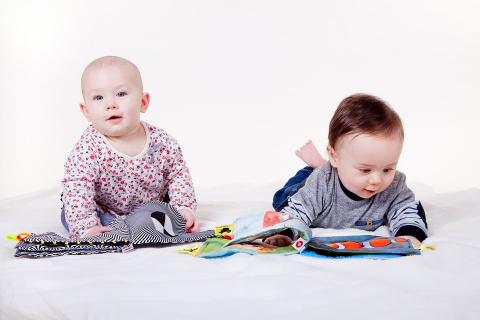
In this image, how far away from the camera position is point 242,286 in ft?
5.49

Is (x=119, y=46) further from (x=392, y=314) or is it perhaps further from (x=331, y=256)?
(x=392, y=314)

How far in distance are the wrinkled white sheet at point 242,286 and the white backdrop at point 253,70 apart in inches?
84.4

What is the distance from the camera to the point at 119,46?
416 cm

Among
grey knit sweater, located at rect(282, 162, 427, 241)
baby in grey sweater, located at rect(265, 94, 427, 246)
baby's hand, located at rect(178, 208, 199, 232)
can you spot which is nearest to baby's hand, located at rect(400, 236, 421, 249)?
baby in grey sweater, located at rect(265, 94, 427, 246)

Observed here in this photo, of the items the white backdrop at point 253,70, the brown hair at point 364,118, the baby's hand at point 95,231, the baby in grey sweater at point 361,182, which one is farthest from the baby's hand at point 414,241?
the white backdrop at point 253,70

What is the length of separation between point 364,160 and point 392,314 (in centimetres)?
71

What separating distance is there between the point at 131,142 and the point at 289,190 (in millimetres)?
543

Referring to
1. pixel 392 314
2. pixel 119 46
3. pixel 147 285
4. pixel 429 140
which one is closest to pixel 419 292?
pixel 392 314

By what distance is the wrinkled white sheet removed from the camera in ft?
5.17

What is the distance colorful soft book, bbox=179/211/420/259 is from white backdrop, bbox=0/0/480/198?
2.05 m

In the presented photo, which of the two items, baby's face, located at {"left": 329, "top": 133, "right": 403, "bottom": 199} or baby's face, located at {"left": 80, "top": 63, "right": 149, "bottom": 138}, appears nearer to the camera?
baby's face, located at {"left": 329, "top": 133, "right": 403, "bottom": 199}

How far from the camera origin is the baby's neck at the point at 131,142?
97.5 inches

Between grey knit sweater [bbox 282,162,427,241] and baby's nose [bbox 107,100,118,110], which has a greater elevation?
baby's nose [bbox 107,100,118,110]

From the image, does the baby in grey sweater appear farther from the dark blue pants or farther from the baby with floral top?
the baby with floral top
